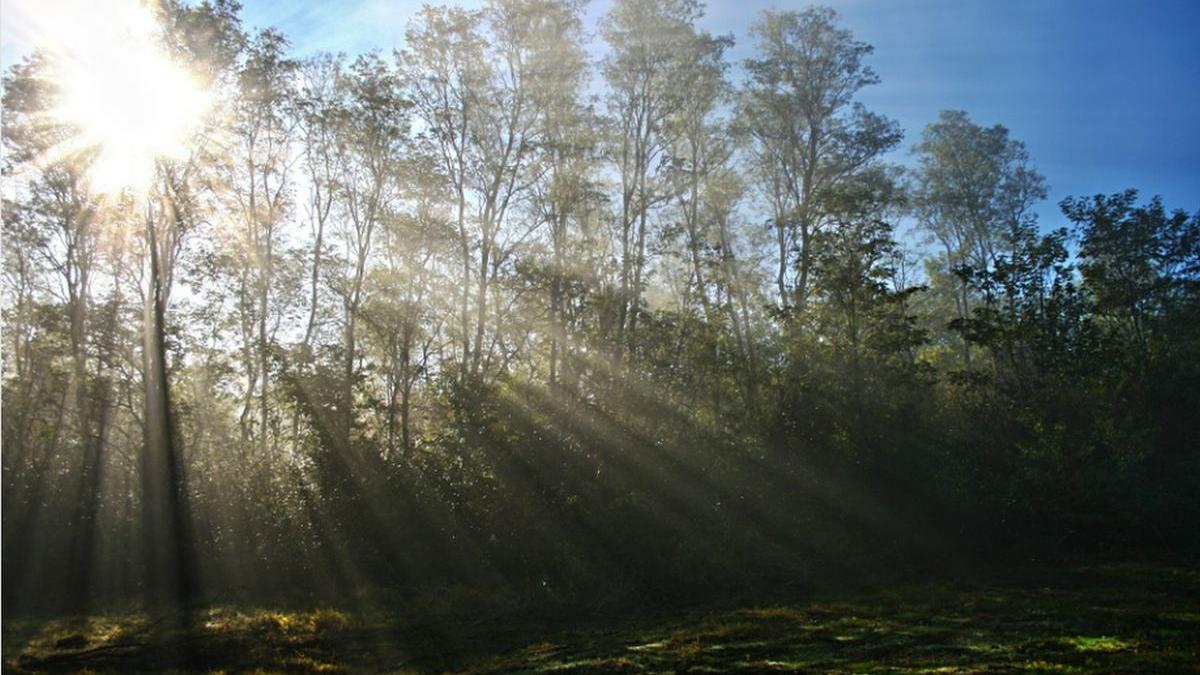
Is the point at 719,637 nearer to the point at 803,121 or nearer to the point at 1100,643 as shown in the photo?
the point at 1100,643

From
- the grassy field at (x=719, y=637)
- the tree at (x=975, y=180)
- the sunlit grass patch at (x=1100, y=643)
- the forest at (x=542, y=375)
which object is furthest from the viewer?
the tree at (x=975, y=180)

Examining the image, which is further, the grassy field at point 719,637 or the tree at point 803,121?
the tree at point 803,121

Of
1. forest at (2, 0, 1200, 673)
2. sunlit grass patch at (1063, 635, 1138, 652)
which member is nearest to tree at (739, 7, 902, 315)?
forest at (2, 0, 1200, 673)

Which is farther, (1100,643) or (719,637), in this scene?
(719,637)

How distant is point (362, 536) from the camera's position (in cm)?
1958

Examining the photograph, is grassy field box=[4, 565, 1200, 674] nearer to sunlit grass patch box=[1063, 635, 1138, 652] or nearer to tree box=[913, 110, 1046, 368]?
sunlit grass patch box=[1063, 635, 1138, 652]

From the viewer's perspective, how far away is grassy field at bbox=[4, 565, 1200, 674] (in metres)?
9.80

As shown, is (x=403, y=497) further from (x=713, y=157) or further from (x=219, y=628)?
(x=713, y=157)

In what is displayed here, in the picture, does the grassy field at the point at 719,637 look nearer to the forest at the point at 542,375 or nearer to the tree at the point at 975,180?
the forest at the point at 542,375

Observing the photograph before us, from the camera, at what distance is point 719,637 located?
1247 centimetres


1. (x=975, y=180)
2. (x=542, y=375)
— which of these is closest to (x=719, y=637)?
(x=542, y=375)

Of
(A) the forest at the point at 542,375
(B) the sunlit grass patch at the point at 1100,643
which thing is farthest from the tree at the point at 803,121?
(B) the sunlit grass patch at the point at 1100,643

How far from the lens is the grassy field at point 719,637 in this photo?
9805 millimetres

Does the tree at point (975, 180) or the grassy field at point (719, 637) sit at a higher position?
the tree at point (975, 180)
